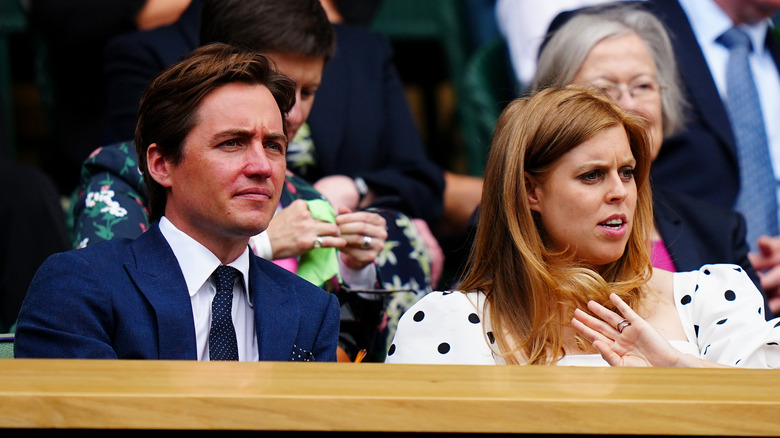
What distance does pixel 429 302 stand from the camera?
2314 mm

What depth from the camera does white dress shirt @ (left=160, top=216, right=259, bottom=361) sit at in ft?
6.72

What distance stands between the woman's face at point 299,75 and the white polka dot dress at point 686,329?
0.66 m

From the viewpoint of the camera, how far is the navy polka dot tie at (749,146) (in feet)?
11.9

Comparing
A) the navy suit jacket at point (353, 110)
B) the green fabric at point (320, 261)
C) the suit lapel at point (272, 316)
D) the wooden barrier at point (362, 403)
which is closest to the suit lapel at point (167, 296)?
the suit lapel at point (272, 316)

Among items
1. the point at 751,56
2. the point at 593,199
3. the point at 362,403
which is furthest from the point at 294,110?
the point at 751,56

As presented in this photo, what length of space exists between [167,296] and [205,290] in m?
0.12

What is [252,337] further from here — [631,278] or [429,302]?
[631,278]

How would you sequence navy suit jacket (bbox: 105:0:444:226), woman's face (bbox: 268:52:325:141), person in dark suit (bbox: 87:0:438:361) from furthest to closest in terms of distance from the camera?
navy suit jacket (bbox: 105:0:444:226) < woman's face (bbox: 268:52:325:141) < person in dark suit (bbox: 87:0:438:361)

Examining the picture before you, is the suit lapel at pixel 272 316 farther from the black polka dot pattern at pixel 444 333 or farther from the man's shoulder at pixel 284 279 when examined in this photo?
the black polka dot pattern at pixel 444 333

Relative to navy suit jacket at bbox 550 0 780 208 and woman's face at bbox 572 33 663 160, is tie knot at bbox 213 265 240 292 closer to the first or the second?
woman's face at bbox 572 33 663 160

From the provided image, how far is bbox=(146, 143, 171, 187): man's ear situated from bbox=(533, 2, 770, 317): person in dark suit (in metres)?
1.12

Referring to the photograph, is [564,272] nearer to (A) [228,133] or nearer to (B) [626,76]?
(A) [228,133]

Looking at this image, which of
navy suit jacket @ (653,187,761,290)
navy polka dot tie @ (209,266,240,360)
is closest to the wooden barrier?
navy polka dot tie @ (209,266,240,360)

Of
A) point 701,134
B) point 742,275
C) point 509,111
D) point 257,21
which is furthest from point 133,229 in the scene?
point 701,134
